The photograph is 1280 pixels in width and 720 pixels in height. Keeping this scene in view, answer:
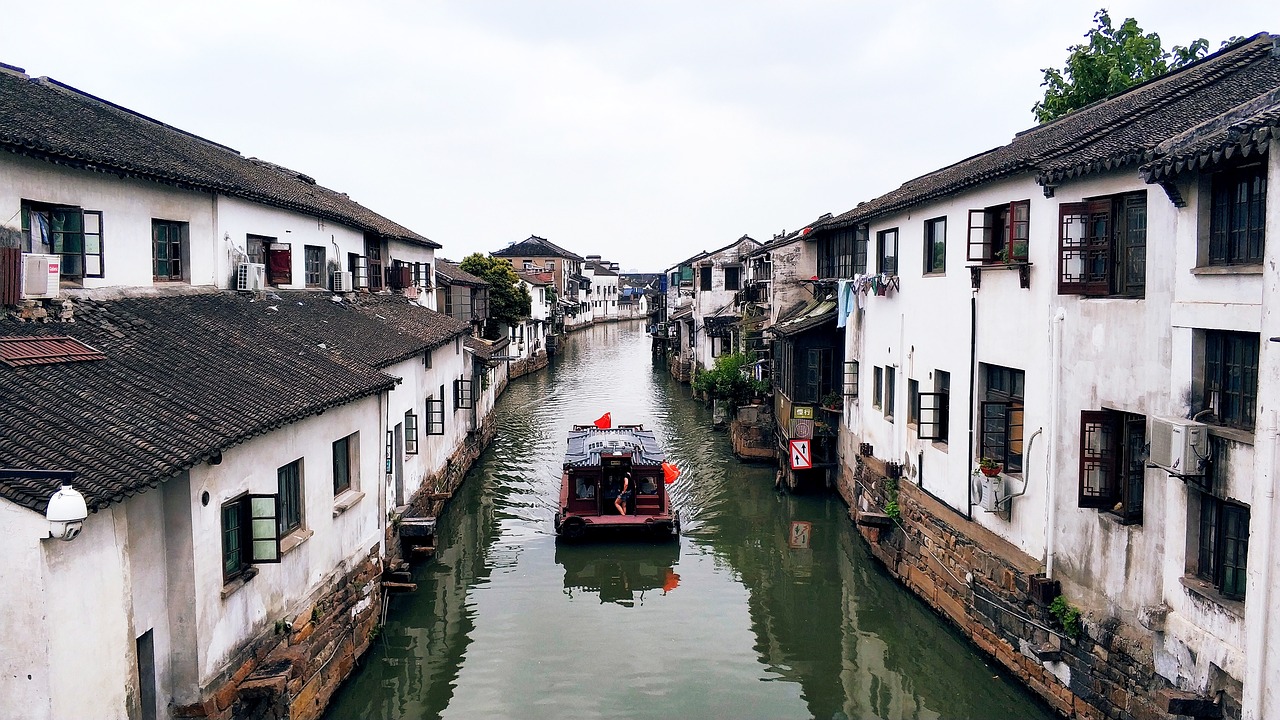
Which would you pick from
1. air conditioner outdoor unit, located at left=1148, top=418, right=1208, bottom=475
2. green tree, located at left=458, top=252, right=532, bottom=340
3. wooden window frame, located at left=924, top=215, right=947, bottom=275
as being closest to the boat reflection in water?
wooden window frame, located at left=924, top=215, right=947, bottom=275

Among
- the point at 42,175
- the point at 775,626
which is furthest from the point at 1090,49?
the point at 42,175

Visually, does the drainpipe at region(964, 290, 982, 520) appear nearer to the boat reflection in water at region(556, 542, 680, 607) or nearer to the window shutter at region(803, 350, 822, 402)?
the boat reflection in water at region(556, 542, 680, 607)

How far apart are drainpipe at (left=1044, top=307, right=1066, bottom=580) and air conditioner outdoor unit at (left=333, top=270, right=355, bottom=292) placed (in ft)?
52.9

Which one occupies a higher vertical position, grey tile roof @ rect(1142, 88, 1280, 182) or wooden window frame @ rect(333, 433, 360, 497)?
grey tile roof @ rect(1142, 88, 1280, 182)

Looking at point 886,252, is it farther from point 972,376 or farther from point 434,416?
point 434,416

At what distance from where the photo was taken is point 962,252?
14781 millimetres

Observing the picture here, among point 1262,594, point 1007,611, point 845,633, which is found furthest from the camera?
point 845,633

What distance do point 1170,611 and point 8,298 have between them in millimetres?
12529

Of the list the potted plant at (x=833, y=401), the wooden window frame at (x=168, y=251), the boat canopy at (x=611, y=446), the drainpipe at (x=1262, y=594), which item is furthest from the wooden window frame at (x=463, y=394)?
the drainpipe at (x=1262, y=594)

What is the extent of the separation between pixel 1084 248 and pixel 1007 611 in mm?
4988

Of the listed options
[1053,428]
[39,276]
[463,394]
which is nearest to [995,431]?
[1053,428]

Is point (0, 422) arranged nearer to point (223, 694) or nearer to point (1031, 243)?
point (223, 694)

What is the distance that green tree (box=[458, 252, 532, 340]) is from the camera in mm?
48188

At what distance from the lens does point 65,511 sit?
6.09 metres
